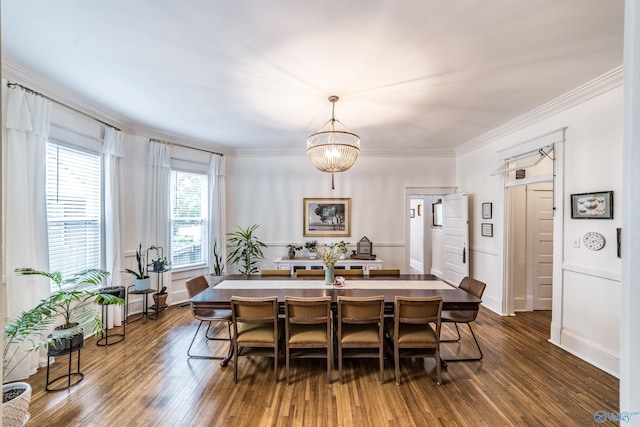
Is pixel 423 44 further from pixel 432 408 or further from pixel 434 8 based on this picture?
pixel 432 408

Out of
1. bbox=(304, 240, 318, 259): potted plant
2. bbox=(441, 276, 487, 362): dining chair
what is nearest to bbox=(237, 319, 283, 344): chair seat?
bbox=(441, 276, 487, 362): dining chair

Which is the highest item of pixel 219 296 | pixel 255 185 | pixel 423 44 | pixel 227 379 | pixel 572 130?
pixel 423 44

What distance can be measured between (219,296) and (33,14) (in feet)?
8.36

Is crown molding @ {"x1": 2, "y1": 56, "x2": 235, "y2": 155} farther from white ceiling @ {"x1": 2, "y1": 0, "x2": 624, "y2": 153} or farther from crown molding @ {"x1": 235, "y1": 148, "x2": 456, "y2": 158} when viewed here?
crown molding @ {"x1": 235, "y1": 148, "x2": 456, "y2": 158}

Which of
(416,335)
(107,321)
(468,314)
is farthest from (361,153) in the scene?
(107,321)

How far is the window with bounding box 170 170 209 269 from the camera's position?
4.87 meters

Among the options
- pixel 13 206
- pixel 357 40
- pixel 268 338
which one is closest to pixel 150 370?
pixel 268 338

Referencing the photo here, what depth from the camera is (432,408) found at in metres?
2.35

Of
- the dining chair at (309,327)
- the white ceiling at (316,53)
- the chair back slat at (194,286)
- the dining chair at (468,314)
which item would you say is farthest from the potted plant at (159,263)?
the dining chair at (468,314)

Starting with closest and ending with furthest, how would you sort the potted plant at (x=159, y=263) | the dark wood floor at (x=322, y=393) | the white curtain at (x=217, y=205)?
the dark wood floor at (x=322, y=393), the potted plant at (x=159, y=263), the white curtain at (x=217, y=205)

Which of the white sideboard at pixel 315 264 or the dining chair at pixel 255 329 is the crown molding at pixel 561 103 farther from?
the dining chair at pixel 255 329

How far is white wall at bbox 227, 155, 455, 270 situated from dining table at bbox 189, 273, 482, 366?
1915mm

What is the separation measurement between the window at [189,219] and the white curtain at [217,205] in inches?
3.3

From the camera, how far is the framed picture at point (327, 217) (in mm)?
5652
